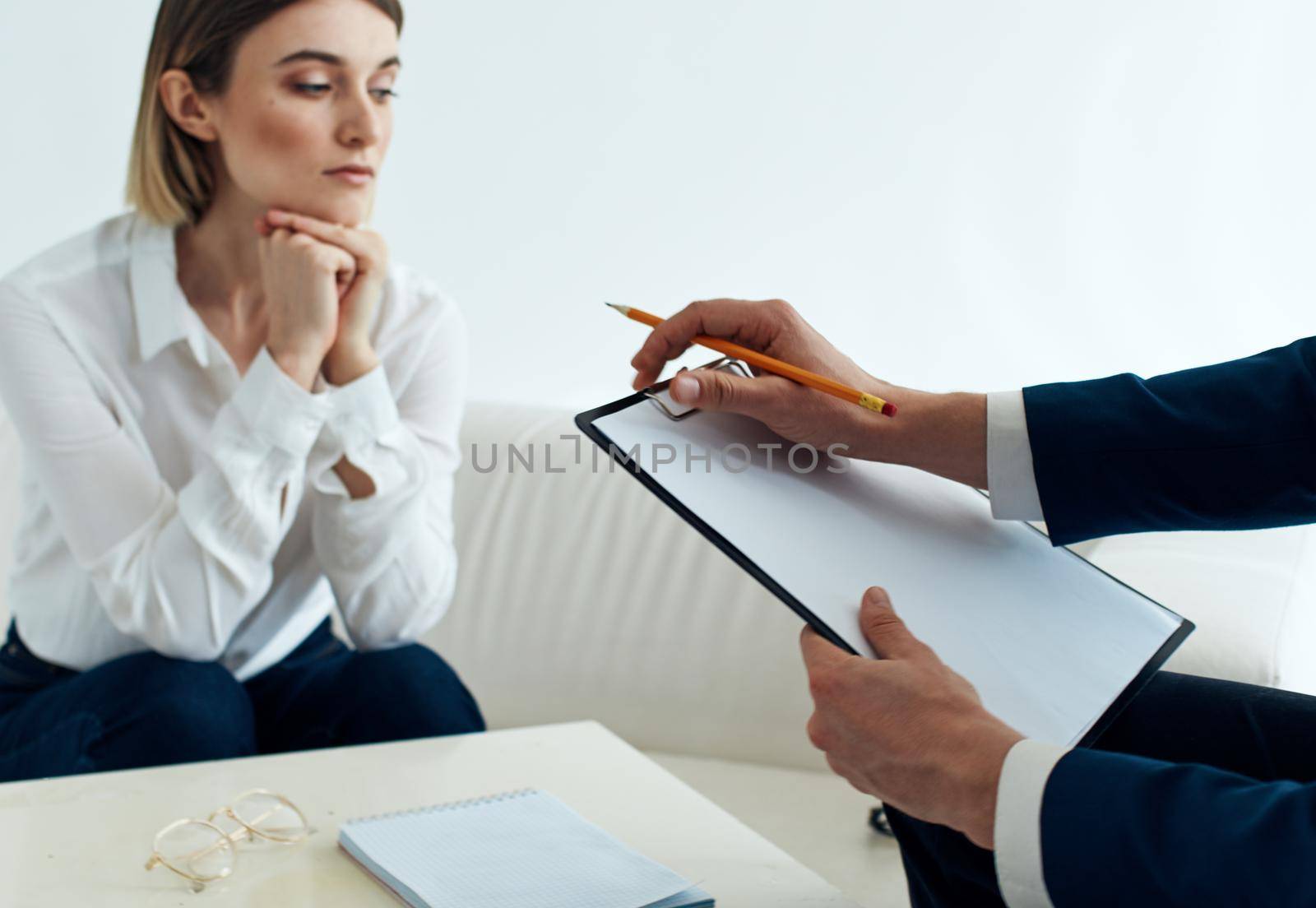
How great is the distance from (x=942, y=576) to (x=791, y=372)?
0.57 feet

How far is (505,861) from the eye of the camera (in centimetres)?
93

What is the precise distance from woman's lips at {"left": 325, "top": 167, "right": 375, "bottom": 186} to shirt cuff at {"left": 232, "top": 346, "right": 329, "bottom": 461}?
22 cm

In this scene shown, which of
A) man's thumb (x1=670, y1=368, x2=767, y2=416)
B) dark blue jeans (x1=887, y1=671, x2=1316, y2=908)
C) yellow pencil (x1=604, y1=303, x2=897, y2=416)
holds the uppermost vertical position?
yellow pencil (x1=604, y1=303, x2=897, y2=416)

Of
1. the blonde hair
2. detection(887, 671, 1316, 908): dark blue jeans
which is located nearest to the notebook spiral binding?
detection(887, 671, 1316, 908): dark blue jeans

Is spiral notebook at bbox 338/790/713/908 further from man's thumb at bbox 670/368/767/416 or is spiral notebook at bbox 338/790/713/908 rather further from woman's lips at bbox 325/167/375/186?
woman's lips at bbox 325/167/375/186

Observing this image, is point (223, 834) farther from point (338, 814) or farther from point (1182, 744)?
point (1182, 744)

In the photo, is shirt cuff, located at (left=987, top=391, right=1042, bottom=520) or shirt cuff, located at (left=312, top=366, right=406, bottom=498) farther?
shirt cuff, located at (left=312, top=366, right=406, bottom=498)

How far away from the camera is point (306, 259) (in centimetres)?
135

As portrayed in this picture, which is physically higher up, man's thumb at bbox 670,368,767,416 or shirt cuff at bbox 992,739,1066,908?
man's thumb at bbox 670,368,767,416

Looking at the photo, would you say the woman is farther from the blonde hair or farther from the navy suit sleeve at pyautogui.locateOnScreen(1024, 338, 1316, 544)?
the navy suit sleeve at pyautogui.locateOnScreen(1024, 338, 1316, 544)

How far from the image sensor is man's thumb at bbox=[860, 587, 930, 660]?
747 millimetres

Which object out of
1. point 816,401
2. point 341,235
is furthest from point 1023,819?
point 341,235

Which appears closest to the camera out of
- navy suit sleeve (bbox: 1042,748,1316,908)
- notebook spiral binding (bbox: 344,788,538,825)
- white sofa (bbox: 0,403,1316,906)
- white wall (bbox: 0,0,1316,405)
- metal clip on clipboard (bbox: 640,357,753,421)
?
navy suit sleeve (bbox: 1042,748,1316,908)

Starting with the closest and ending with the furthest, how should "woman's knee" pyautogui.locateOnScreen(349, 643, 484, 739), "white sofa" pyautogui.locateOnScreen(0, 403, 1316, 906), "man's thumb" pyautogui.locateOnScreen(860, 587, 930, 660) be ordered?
"man's thumb" pyautogui.locateOnScreen(860, 587, 930, 660) < "woman's knee" pyautogui.locateOnScreen(349, 643, 484, 739) < "white sofa" pyautogui.locateOnScreen(0, 403, 1316, 906)
